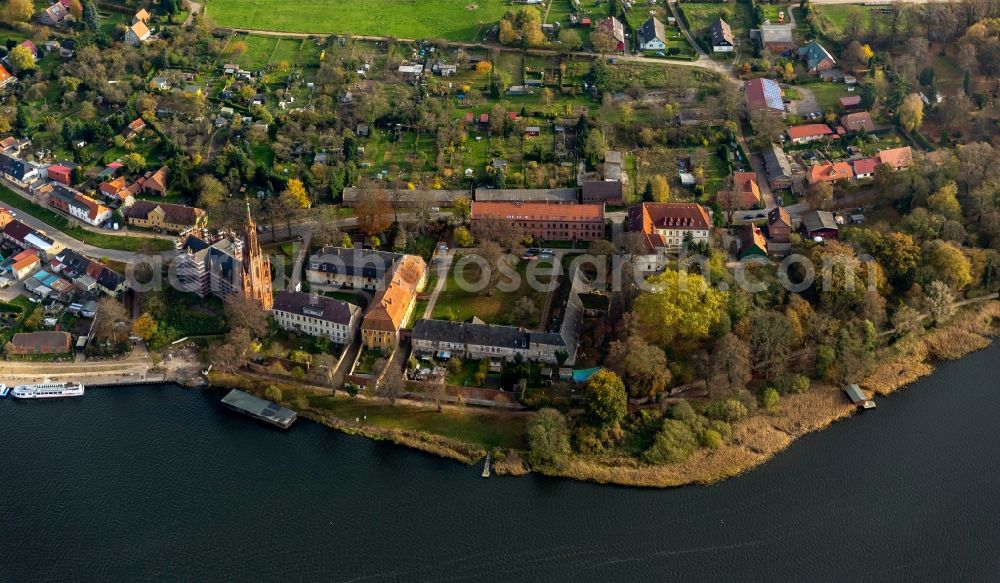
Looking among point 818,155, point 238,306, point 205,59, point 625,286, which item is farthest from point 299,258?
point 818,155

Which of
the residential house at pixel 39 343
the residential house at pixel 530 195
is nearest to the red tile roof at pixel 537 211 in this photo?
the residential house at pixel 530 195

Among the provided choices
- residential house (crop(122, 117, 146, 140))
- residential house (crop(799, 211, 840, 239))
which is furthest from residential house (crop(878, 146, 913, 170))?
residential house (crop(122, 117, 146, 140))

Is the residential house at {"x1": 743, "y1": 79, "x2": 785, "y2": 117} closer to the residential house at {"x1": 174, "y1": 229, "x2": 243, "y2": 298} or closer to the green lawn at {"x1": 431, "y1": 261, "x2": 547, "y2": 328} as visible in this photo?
the green lawn at {"x1": 431, "y1": 261, "x2": 547, "y2": 328}

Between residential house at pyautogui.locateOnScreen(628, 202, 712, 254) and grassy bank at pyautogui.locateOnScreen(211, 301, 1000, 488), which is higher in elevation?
residential house at pyautogui.locateOnScreen(628, 202, 712, 254)

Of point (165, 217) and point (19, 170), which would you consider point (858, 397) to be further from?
point (19, 170)

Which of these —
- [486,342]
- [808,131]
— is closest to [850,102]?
[808,131]

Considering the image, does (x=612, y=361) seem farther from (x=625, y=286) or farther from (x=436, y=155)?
(x=436, y=155)
